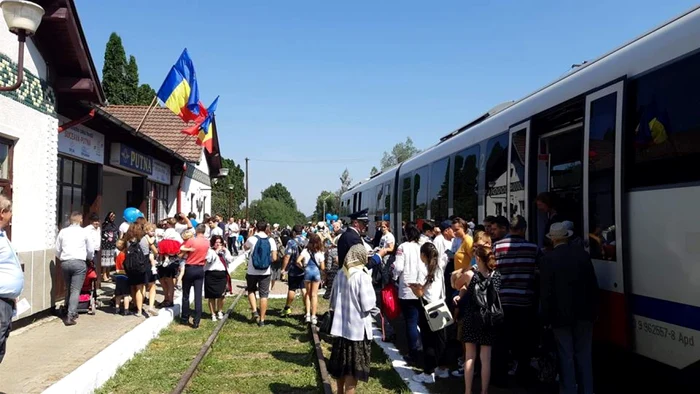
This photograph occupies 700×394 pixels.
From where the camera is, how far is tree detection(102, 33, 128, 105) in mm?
50156

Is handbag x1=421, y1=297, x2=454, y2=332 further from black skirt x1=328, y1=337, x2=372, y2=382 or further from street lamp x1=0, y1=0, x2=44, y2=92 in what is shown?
street lamp x1=0, y1=0, x2=44, y2=92

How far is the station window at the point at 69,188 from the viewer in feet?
39.8

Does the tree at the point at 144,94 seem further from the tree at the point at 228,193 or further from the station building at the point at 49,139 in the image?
the station building at the point at 49,139

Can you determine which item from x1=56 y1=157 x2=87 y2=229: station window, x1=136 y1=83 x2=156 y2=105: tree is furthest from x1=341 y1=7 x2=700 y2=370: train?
x1=136 y1=83 x2=156 y2=105: tree

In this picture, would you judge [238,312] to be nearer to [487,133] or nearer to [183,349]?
[183,349]

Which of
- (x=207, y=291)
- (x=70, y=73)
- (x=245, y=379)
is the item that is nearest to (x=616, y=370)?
(x=245, y=379)

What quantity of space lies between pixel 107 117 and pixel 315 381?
755cm

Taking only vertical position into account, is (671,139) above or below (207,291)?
above

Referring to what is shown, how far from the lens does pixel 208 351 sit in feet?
28.5

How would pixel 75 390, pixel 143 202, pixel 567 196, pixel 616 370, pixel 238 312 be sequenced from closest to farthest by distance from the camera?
1. pixel 75 390
2. pixel 567 196
3. pixel 616 370
4. pixel 238 312
5. pixel 143 202

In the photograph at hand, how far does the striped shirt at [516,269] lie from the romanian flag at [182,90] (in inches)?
521

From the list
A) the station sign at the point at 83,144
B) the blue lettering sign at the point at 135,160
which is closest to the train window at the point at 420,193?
→ the blue lettering sign at the point at 135,160

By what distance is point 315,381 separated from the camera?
23.9 ft

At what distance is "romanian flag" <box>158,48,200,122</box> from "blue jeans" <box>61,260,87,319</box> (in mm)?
8204
